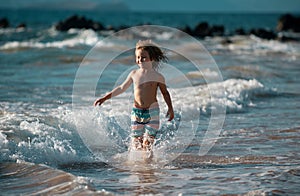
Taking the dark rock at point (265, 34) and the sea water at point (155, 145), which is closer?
the sea water at point (155, 145)

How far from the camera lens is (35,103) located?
9.75 metres

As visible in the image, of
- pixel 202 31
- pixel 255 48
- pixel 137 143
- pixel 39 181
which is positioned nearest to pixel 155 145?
pixel 137 143

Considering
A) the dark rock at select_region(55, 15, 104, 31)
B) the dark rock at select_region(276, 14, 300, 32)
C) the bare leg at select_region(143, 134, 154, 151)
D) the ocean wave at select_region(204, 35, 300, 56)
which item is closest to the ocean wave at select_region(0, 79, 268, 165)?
the bare leg at select_region(143, 134, 154, 151)

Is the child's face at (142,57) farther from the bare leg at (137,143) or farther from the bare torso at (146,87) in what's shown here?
the bare leg at (137,143)

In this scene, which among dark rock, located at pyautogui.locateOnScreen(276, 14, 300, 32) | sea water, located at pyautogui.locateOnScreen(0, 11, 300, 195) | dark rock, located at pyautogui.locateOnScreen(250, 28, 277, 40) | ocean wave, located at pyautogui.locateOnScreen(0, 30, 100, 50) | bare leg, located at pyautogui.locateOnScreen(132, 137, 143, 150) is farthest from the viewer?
dark rock, located at pyautogui.locateOnScreen(276, 14, 300, 32)

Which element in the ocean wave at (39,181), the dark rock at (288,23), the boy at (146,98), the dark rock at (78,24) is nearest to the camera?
the ocean wave at (39,181)

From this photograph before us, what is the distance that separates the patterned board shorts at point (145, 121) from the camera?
6320mm

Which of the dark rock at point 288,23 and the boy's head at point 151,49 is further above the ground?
the dark rock at point 288,23

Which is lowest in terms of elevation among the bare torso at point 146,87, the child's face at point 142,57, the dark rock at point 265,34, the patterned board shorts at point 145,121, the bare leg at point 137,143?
the bare leg at point 137,143

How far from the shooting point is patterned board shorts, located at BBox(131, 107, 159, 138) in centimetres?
632

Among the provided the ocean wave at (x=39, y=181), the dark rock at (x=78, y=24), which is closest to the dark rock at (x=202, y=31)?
the dark rock at (x=78, y=24)

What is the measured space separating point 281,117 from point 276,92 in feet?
10.1

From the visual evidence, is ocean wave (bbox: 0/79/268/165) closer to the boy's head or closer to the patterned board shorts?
the patterned board shorts

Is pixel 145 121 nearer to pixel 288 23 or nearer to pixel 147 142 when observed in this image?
pixel 147 142
